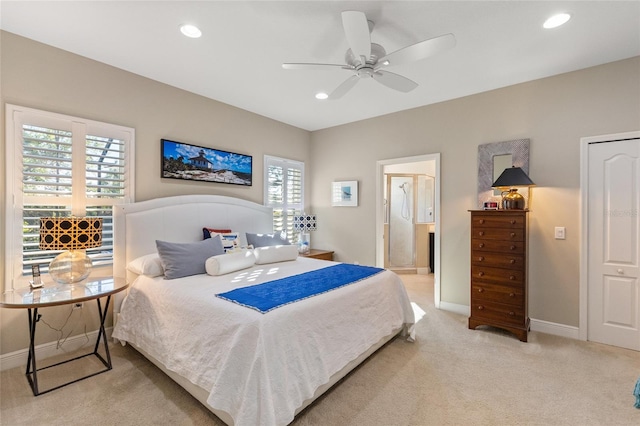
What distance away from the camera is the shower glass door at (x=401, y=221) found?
6262 millimetres

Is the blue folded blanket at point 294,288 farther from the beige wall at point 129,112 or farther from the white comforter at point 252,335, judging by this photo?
the beige wall at point 129,112

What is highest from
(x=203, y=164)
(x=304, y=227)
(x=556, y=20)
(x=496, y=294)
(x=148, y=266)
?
(x=556, y=20)

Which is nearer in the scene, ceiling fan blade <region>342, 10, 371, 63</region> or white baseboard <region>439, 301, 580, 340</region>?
ceiling fan blade <region>342, 10, 371, 63</region>

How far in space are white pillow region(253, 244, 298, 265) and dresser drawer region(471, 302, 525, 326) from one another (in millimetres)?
2150

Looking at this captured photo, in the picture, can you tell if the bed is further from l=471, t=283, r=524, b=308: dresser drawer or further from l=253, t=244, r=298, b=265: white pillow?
l=471, t=283, r=524, b=308: dresser drawer

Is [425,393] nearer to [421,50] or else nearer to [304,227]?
[421,50]

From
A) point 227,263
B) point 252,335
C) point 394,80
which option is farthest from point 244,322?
point 394,80

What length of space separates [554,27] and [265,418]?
11.1 feet

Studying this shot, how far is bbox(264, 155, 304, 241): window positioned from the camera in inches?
185

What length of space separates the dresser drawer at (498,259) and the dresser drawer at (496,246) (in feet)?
0.12

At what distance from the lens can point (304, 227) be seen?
4.98 meters

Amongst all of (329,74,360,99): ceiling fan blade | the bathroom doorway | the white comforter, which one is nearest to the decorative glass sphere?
the white comforter

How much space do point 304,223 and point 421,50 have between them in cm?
334

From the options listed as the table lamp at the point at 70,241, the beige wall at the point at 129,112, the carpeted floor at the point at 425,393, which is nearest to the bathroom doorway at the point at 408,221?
the beige wall at the point at 129,112
